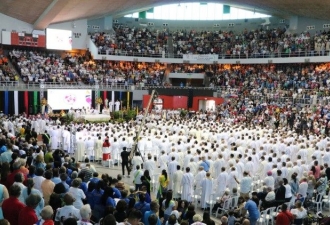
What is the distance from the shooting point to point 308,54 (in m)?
39.0

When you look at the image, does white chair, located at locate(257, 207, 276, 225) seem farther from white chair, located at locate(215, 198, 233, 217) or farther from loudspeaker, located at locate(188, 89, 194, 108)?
loudspeaker, located at locate(188, 89, 194, 108)

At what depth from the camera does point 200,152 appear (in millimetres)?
16328

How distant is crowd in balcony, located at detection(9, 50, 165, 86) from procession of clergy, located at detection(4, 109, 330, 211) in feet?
36.0

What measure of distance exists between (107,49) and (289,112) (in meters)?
20.6

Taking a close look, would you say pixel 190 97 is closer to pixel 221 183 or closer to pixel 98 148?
pixel 98 148

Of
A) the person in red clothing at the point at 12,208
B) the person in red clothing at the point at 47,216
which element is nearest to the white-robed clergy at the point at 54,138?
the person in red clothing at the point at 12,208

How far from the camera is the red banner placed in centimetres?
3803

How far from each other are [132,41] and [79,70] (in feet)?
29.0

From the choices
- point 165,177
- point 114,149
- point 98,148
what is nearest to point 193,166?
point 165,177

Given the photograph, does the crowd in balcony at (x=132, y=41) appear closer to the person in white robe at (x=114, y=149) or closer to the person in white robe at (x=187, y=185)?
the person in white robe at (x=114, y=149)

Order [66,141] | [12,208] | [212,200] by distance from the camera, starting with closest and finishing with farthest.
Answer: [12,208], [212,200], [66,141]

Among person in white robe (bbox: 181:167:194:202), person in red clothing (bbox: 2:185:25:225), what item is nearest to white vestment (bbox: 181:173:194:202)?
person in white robe (bbox: 181:167:194:202)

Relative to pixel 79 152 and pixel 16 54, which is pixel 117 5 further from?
pixel 79 152

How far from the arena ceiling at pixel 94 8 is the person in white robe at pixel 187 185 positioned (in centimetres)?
2128
